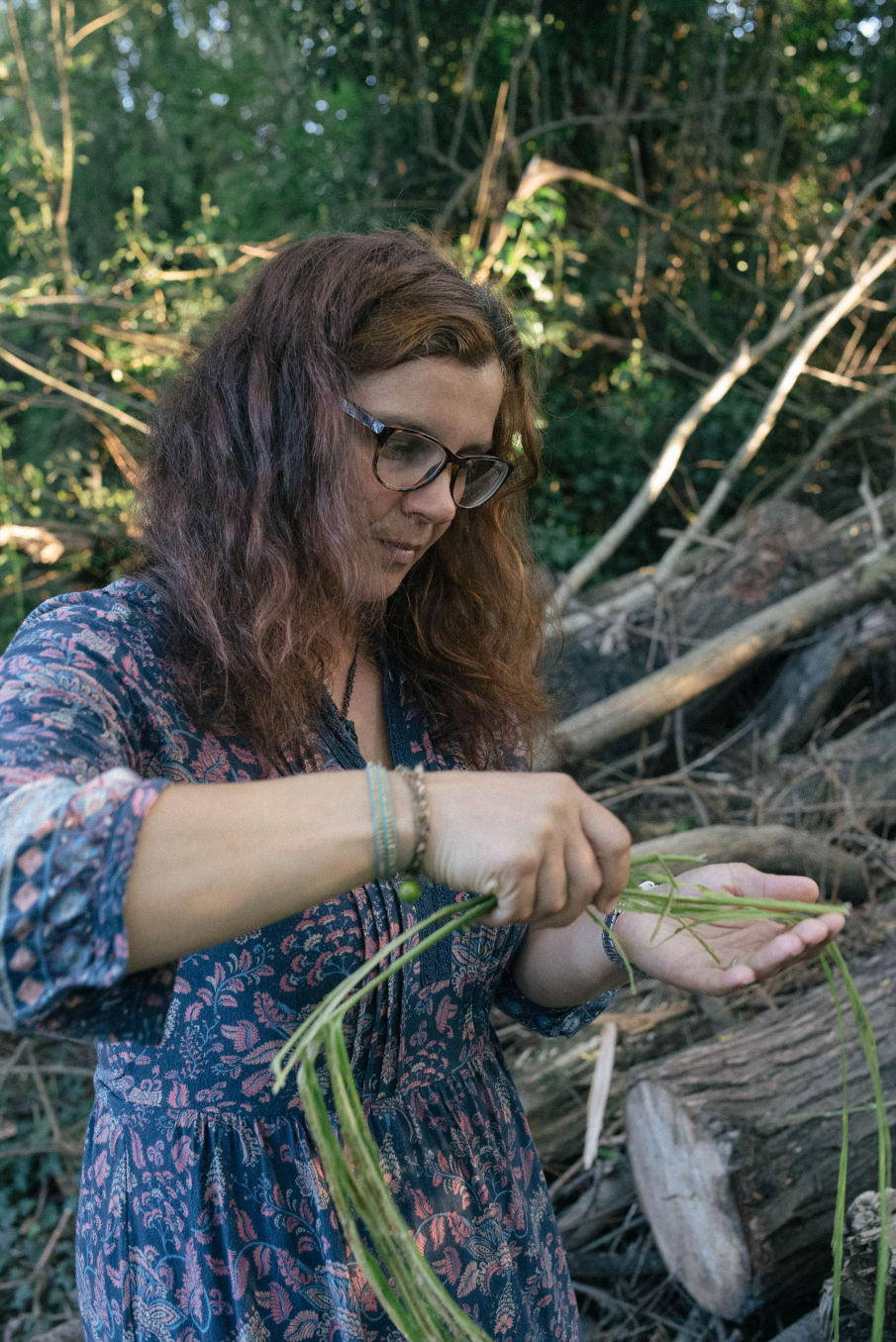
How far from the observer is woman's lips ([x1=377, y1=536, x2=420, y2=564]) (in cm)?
138

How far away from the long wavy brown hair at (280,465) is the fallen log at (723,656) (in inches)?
95.1

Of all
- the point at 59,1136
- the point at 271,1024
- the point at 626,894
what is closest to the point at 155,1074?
the point at 271,1024

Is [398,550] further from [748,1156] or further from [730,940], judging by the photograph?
[748,1156]

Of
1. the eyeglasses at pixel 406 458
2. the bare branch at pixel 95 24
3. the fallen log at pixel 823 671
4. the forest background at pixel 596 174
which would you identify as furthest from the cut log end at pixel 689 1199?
the bare branch at pixel 95 24

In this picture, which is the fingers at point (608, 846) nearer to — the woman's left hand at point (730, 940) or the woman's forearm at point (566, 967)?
the woman's left hand at point (730, 940)

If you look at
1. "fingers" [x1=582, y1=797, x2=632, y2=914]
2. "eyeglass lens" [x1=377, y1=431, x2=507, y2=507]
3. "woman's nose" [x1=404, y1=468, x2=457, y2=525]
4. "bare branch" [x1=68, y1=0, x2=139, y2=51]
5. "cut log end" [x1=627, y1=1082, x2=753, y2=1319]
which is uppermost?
"bare branch" [x1=68, y1=0, x2=139, y2=51]

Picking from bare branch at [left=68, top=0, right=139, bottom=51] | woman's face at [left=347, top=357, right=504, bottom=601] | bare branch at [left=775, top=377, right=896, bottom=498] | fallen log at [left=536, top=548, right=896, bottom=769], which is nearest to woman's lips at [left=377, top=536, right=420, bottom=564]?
woman's face at [left=347, top=357, right=504, bottom=601]

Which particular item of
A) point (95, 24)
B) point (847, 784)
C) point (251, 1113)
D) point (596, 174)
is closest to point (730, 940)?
point (251, 1113)

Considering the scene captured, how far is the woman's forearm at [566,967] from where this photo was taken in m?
1.43

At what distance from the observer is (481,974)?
141cm

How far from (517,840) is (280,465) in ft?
2.08

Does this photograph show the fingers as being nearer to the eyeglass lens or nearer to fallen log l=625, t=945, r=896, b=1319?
the eyeglass lens

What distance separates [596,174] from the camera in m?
7.07

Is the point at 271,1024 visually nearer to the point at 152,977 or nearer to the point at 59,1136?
the point at 152,977
